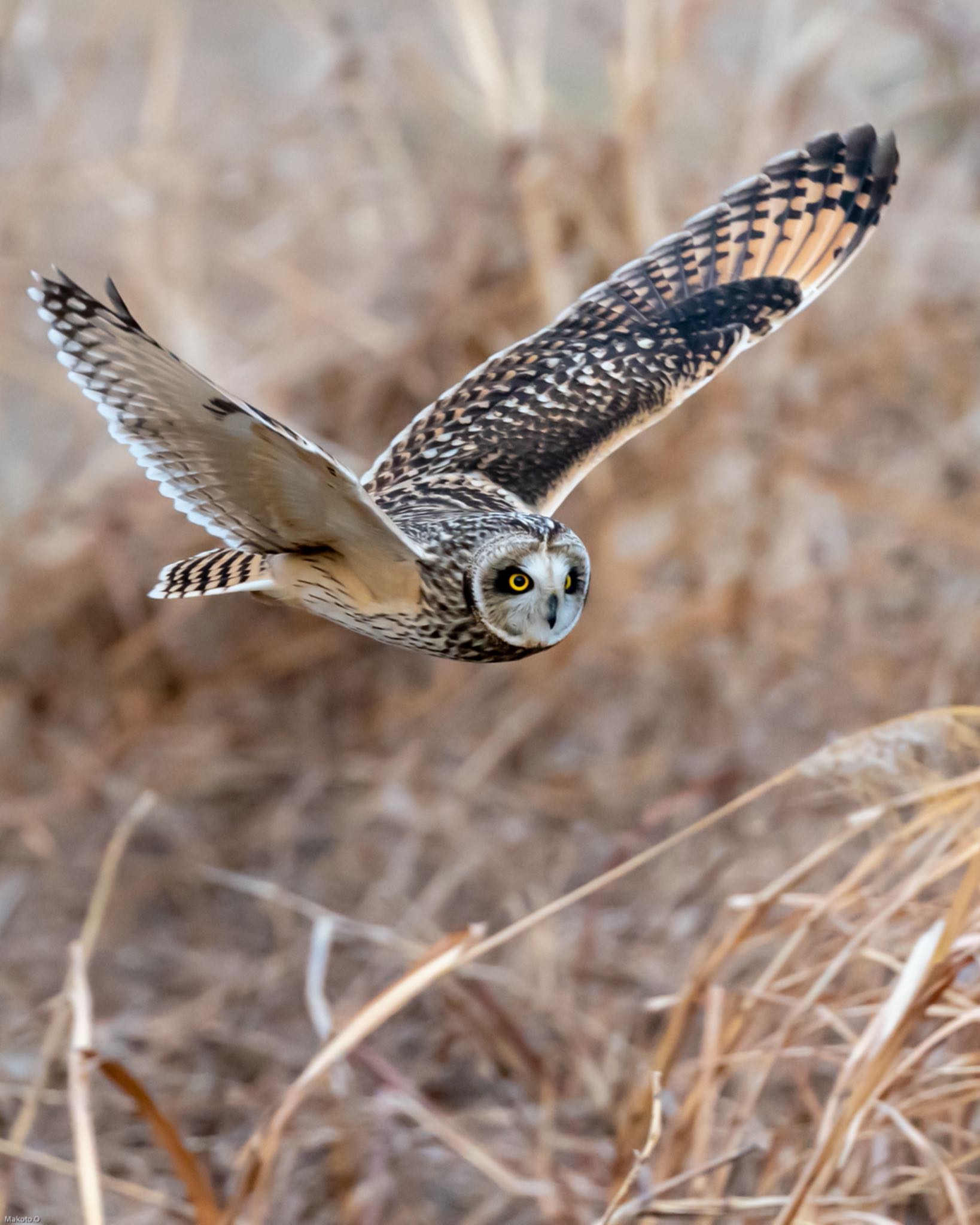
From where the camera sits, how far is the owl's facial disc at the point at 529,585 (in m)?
0.71

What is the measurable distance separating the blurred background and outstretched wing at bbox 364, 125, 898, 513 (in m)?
1.27

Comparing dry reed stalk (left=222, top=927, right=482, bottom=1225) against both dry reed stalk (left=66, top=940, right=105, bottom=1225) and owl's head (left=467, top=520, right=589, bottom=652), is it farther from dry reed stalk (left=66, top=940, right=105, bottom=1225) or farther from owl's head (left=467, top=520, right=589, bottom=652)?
owl's head (left=467, top=520, right=589, bottom=652)

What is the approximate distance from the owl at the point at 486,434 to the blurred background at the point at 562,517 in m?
1.29

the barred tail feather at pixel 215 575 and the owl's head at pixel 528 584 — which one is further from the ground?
the barred tail feather at pixel 215 575

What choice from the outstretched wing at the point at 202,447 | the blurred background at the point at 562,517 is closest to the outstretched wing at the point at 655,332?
the outstretched wing at the point at 202,447

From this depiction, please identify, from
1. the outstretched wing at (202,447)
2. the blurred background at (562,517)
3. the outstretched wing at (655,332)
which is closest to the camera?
the outstretched wing at (202,447)

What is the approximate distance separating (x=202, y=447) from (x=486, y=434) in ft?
1.24

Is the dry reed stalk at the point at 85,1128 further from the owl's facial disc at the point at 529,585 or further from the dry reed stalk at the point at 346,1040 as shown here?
the owl's facial disc at the point at 529,585

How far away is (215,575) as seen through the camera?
822 millimetres

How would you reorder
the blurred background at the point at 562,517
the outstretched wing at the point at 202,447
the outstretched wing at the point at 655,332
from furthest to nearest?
the blurred background at the point at 562,517 < the outstretched wing at the point at 655,332 < the outstretched wing at the point at 202,447

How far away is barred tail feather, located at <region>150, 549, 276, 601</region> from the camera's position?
74cm

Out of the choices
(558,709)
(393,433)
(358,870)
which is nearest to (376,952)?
(358,870)

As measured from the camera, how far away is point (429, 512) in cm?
83

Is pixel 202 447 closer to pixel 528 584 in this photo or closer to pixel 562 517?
pixel 528 584
